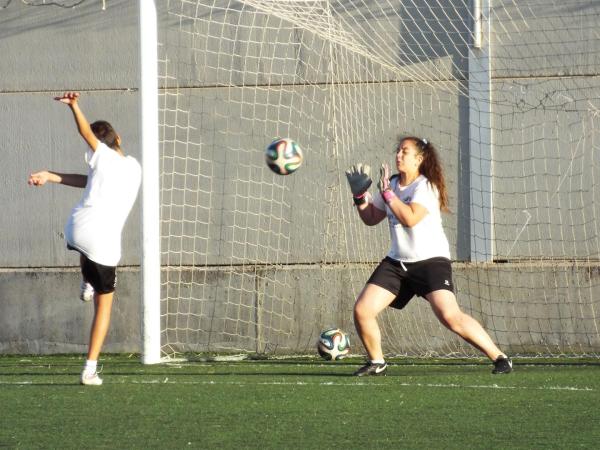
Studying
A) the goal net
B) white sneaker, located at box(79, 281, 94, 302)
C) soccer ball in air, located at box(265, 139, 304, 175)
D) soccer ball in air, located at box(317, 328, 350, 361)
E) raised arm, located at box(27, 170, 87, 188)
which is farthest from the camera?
the goal net

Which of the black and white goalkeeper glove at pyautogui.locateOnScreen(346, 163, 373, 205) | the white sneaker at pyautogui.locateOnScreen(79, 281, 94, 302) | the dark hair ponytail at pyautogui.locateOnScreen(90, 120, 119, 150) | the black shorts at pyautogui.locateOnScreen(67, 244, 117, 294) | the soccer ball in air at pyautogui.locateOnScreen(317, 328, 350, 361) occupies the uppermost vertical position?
the dark hair ponytail at pyautogui.locateOnScreen(90, 120, 119, 150)

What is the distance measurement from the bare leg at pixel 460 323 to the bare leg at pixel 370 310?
0.35 m

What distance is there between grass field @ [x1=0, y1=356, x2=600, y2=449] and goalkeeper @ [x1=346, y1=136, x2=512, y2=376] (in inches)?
12.6

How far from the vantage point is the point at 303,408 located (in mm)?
7273

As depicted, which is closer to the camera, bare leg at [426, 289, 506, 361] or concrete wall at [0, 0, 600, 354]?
bare leg at [426, 289, 506, 361]

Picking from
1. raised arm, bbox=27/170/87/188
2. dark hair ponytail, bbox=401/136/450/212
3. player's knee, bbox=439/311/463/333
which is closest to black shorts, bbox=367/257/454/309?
player's knee, bbox=439/311/463/333

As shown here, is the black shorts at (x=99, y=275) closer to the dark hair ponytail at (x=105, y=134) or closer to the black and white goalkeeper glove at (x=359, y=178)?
the dark hair ponytail at (x=105, y=134)

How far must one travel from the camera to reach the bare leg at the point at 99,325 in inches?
338

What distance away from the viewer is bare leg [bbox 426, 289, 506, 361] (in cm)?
896

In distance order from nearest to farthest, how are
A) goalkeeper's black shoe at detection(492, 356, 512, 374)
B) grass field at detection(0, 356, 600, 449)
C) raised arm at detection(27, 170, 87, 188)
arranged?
grass field at detection(0, 356, 600, 449)
raised arm at detection(27, 170, 87, 188)
goalkeeper's black shoe at detection(492, 356, 512, 374)

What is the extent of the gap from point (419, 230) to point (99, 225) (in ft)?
7.48

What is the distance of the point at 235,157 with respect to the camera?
12430mm

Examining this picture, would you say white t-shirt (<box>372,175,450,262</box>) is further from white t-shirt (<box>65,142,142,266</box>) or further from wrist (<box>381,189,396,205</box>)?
white t-shirt (<box>65,142,142,266</box>)

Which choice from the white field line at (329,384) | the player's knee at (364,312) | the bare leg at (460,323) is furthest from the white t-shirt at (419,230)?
the white field line at (329,384)
